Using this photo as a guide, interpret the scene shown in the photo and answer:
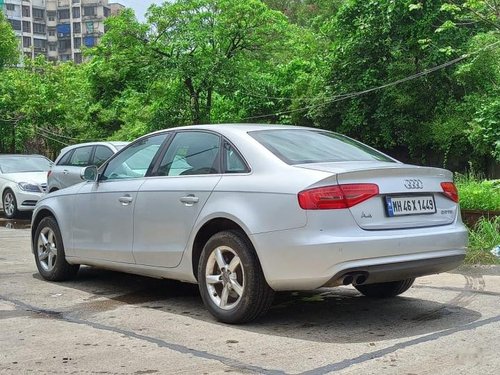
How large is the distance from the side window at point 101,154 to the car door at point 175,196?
7104 millimetres

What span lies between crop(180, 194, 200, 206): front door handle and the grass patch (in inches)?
158

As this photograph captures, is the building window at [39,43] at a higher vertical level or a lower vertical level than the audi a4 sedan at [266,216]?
higher

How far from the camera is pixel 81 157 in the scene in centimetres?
1330

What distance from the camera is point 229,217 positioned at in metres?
4.91

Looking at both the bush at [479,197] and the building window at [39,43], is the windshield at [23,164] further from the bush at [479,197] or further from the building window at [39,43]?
the building window at [39,43]

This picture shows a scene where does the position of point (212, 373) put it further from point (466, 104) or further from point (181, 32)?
point (181, 32)

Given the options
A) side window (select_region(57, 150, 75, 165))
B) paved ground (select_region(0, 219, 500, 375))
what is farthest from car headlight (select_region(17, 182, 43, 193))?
paved ground (select_region(0, 219, 500, 375))

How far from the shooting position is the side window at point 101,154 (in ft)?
41.6

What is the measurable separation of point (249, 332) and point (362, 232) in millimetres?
1108

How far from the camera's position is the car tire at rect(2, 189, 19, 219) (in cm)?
1530

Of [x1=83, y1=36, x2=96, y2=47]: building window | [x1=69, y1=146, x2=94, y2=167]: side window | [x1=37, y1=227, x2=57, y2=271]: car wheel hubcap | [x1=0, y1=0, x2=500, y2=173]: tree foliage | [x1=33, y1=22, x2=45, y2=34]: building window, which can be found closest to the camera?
[x1=37, y1=227, x2=57, y2=271]: car wheel hubcap

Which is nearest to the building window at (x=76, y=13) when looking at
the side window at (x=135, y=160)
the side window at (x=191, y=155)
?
the side window at (x=135, y=160)

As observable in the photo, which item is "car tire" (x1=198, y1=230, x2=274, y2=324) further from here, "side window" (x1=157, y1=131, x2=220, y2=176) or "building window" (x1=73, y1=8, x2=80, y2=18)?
"building window" (x1=73, y1=8, x2=80, y2=18)

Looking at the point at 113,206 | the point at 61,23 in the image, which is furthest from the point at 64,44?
the point at 113,206
